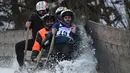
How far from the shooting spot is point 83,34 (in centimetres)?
968

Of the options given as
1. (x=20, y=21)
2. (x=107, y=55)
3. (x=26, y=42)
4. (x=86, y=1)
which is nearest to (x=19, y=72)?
(x=26, y=42)

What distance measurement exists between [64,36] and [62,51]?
0.33 meters

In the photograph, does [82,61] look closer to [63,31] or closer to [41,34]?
[63,31]

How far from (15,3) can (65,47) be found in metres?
15.4

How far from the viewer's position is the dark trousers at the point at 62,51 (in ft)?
28.4

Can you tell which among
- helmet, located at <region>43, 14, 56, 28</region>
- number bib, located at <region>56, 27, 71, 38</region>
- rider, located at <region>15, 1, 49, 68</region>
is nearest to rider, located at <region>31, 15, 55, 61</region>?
helmet, located at <region>43, 14, 56, 28</region>

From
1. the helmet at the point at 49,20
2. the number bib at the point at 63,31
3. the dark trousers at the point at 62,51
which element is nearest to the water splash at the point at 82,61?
the dark trousers at the point at 62,51

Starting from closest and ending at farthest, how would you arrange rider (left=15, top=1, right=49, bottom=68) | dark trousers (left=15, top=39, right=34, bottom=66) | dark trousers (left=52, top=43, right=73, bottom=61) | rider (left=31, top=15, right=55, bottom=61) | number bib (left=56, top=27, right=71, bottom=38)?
dark trousers (left=52, top=43, right=73, bottom=61)
number bib (left=56, top=27, right=71, bottom=38)
rider (left=31, top=15, right=55, bottom=61)
rider (left=15, top=1, right=49, bottom=68)
dark trousers (left=15, top=39, right=34, bottom=66)

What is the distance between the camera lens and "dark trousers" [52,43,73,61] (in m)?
8.66

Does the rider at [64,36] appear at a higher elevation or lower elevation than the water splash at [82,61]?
higher

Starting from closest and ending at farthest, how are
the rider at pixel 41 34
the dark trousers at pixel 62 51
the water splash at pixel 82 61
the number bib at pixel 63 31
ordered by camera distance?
the water splash at pixel 82 61 → the dark trousers at pixel 62 51 → the number bib at pixel 63 31 → the rider at pixel 41 34

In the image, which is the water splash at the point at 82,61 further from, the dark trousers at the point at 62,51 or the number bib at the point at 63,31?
the number bib at the point at 63,31

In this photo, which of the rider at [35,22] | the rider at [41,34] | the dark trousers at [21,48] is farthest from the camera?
the dark trousers at [21,48]

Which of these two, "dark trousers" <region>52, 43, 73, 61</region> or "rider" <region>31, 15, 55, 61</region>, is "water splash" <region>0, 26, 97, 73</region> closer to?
"dark trousers" <region>52, 43, 73, 61</region>
